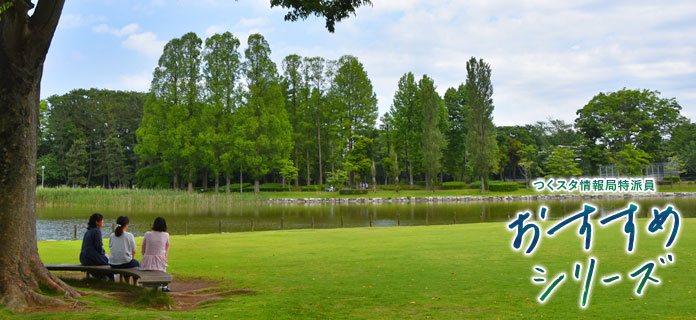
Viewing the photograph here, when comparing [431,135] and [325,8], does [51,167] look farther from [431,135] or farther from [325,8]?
[325,8]

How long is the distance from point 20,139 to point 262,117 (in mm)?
45558

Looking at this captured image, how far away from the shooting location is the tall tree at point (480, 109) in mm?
54688

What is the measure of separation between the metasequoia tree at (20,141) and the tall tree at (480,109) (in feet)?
169

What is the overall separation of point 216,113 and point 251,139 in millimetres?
4499

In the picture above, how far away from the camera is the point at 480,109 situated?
5506cm

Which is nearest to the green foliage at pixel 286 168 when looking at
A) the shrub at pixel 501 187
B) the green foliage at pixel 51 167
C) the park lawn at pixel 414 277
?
the shrub at pixel 501 187

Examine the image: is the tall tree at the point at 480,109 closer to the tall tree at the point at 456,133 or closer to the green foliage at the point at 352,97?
the tall tree at the point at 456,133

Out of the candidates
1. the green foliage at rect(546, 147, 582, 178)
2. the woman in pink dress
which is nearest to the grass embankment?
the woman in pink dress

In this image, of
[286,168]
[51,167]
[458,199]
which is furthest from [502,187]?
[51,167]

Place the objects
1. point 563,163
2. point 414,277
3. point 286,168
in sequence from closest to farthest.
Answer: point 414,277 < point 286,168 < point 563,163

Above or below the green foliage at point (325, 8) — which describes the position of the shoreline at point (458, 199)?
below

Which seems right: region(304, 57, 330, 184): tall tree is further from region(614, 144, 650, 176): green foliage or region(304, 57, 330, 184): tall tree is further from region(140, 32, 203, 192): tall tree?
region(614, 144, 650, 176): green foliage

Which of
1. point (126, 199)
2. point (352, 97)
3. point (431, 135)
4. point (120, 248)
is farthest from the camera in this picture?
point (352, 97)

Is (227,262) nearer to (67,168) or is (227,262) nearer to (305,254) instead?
(305,254)
